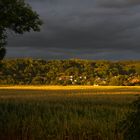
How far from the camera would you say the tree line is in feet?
437

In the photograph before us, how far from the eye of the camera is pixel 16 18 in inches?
913

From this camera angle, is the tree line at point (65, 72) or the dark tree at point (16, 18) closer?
the dark tree at point (16, 18)

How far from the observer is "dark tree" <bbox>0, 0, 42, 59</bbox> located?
22766 millimetres

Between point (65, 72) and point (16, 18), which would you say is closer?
point (16, 18)

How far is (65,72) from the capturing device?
516 feet

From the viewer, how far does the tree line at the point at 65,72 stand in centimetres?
13312

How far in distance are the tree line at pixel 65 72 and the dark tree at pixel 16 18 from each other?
9997 centimetres

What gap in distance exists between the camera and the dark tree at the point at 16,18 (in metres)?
22.8

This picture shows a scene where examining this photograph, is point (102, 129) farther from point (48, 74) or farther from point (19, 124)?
point (48, 74)

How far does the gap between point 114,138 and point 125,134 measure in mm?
8558

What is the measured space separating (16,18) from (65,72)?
134231 millimetres

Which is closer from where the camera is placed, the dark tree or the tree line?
the dark tree

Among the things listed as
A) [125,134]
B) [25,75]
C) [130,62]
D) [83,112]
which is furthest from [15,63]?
[125,134]

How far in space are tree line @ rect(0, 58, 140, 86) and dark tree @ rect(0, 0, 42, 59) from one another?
100.0 m
